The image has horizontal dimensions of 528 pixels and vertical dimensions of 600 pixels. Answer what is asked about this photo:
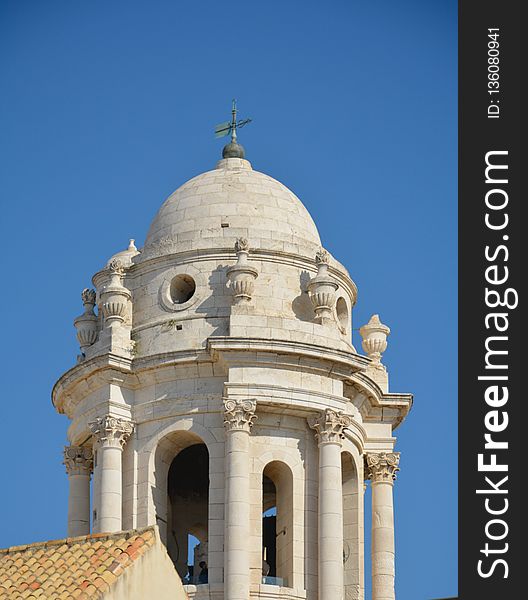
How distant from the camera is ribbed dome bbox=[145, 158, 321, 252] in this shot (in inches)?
2274

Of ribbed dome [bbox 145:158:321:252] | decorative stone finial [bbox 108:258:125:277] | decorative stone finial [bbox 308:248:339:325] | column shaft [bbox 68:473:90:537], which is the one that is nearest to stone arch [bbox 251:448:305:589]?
decorative stone finial [bbox 308:248:339:325]

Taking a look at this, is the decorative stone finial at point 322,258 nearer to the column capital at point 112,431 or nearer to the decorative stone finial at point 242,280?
the decorative stone finial at point 242,280

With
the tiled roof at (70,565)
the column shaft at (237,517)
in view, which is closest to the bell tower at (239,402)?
the column shaft at (237,517)

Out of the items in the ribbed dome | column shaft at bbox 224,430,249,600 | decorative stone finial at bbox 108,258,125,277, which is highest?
the ribbed dome

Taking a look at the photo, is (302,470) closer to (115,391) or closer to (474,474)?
(115,391)

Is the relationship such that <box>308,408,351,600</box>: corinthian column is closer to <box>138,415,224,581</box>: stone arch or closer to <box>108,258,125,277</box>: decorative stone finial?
<box>138,415,224,581</box>: stone arch

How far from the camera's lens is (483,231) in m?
41.8

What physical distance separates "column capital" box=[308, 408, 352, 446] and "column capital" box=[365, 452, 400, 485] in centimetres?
313

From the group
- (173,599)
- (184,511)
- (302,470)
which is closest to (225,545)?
(302,470)

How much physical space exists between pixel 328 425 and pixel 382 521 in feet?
13.3

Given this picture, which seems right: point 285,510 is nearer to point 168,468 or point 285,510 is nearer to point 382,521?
point 168,468

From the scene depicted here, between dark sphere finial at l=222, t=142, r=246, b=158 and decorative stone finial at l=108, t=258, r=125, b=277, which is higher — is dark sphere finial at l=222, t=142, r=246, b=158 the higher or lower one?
the higher one

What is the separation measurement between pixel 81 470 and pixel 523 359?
19.1m

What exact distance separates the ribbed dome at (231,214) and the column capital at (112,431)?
4.81 m
